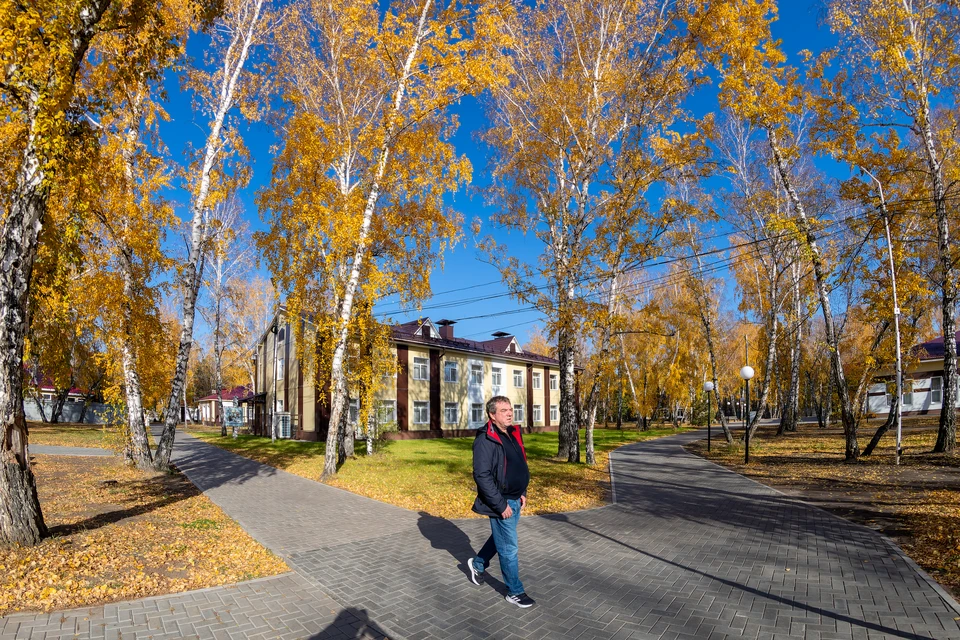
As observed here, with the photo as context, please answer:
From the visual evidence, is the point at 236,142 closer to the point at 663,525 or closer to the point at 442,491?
the point at 442,491

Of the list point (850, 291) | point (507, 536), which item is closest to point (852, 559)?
point (507, 536)

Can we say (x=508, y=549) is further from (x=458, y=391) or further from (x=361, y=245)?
(x=458, y=391)

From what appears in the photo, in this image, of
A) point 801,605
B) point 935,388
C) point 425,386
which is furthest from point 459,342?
point 935,388

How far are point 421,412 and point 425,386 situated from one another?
5.41 ft

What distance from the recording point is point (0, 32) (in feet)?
16.1

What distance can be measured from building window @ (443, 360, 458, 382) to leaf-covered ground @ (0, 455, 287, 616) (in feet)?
72.9

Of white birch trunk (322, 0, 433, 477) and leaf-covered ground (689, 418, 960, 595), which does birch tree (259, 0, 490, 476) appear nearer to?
white birch trunk (322, 0, 433, 477)

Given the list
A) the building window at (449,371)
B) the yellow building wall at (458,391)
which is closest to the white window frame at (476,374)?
the yellow building wall at (458,391)

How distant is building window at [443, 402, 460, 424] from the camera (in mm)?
31902

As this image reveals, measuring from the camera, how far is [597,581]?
17.1ft

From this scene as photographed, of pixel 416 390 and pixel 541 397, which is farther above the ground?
pixel 416 390

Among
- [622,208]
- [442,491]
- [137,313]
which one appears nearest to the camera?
[442,491]

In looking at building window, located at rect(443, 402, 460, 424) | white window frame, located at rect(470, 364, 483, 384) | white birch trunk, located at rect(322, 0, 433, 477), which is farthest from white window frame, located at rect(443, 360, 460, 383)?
white birch trunk, located at rect(322, 0, 433, 477)

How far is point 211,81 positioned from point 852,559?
1800 centimetres
